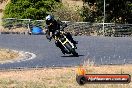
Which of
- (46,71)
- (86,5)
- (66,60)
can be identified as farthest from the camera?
(86,5)

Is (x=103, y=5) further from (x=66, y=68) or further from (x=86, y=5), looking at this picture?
(x=66, y=68)

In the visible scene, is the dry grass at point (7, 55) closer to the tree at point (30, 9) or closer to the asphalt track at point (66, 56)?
the asphalt track at point (66, 56)

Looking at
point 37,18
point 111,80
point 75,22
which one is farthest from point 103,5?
point 111,80

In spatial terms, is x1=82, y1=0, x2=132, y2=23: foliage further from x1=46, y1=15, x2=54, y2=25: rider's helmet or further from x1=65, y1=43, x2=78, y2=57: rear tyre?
x1=46, y1=15, x2=54, y2=25: rider's helmet

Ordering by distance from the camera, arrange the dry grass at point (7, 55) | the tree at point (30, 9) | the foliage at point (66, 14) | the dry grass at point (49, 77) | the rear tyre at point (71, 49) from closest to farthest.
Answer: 1. the dry grass at point (49, 77)
2. the dry grass at point (7, 55)
3. the rear tyre at point (71, 49)
4. the foliage at point (66, 14)
5. the tree at point (30, 9)

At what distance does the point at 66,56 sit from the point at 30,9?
20.6 m

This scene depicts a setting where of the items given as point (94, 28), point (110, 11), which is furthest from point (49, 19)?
point (110, 11)

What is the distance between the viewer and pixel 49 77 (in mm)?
16688

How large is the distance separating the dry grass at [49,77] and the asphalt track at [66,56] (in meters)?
1.63

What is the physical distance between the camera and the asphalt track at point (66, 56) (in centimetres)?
2119

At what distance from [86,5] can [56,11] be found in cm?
261

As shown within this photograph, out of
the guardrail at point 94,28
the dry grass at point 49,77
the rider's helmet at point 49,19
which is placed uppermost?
the rider's helmet at point 49,19

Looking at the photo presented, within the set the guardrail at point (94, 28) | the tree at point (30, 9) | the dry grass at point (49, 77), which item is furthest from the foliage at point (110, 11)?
the dry grass at point (49, 77)

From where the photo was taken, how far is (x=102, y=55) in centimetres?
2442
